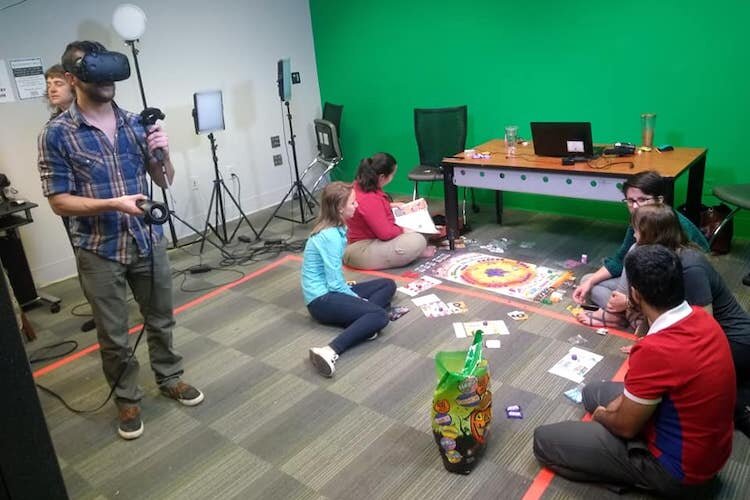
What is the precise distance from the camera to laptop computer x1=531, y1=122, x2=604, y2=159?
342 cm

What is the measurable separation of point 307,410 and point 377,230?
158 cm

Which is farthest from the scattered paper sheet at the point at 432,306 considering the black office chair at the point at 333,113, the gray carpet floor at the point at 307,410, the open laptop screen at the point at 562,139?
the black office chair at the point at 333,113

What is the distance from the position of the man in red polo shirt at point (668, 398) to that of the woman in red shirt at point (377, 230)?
2.14 meters

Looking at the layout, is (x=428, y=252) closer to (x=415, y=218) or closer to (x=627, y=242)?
(x=415, y=218)

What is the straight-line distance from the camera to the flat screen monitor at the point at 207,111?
419 centimetres

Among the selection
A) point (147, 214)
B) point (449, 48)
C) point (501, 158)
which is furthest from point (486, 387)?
point (449, 48)

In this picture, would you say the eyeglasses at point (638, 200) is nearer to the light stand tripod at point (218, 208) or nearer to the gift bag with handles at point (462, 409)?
the gift bag with handles at point (462, 409)

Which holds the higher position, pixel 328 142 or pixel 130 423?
pixel 328 142

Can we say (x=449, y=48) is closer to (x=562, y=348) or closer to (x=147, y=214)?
(x=562, y=348)

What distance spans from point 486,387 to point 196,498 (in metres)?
1.10

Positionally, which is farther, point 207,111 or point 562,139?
point 207,111

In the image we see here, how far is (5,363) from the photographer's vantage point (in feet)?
2.64

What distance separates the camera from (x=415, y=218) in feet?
13.1

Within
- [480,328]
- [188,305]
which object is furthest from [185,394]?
[480,328]
